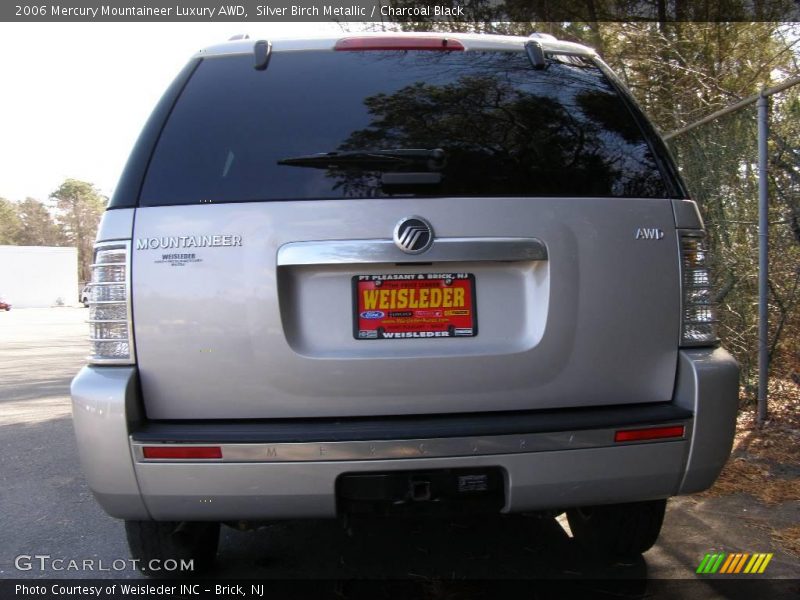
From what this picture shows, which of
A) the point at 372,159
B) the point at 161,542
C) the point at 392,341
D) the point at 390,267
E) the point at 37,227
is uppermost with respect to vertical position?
the point at 37,227

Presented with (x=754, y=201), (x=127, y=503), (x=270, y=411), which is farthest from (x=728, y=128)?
(x=127, y=503)

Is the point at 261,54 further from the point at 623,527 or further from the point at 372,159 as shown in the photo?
the point at 623,527

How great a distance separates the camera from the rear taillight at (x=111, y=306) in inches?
86.2

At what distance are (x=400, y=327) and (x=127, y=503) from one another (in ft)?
3.50

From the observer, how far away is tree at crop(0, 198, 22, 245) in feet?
235

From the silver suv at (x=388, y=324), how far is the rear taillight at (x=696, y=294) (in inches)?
0.4

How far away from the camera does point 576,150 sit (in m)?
2.35

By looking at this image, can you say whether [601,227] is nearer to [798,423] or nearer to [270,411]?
[270,411]

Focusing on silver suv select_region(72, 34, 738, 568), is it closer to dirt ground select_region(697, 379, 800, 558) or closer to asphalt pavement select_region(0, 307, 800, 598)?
asphalt pavement select_region(0, 307, 800, 598)

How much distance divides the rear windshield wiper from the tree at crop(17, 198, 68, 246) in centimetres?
8260

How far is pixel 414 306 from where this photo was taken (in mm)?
2211

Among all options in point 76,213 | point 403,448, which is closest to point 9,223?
point 76,213

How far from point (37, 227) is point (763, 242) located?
82.3m

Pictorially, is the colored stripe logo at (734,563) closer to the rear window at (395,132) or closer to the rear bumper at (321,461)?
the rear bumper at (321,461)
